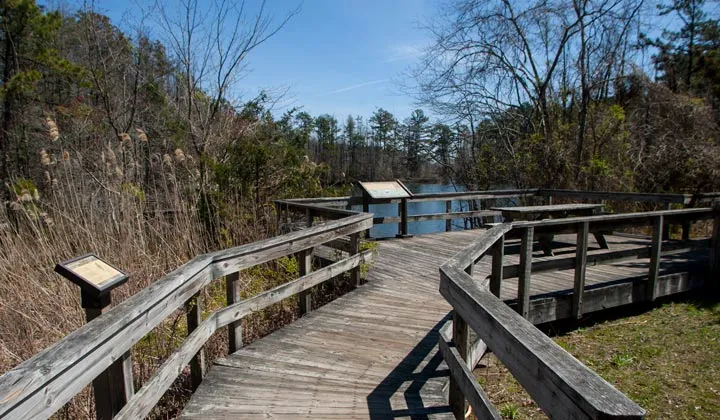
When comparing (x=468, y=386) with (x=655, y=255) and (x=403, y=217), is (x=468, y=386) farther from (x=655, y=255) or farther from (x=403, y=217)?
(x=403, y=217)

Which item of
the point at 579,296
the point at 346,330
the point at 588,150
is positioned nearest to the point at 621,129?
the point at 588,150

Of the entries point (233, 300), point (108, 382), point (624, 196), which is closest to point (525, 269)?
point (233, 300)

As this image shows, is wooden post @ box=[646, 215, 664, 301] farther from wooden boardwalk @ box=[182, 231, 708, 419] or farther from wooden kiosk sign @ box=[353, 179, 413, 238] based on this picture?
wooden kiosk sign @ box=[353, 179, 413, 238]

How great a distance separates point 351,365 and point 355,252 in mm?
2042

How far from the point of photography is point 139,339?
197cm

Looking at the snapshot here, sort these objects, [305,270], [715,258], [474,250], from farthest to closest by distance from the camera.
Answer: [715,258], [305,270], [474,250]

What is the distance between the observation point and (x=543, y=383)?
4.14 feet

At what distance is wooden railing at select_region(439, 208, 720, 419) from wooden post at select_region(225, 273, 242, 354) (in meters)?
1.57

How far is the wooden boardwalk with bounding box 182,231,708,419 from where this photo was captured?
101 inches

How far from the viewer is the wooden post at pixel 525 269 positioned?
12.5ft

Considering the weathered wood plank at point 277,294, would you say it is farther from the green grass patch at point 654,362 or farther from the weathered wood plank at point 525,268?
the weathered wood plank at point 525,268

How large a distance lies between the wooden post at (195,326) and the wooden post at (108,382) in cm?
89

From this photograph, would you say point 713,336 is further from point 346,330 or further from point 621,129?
point 621,129

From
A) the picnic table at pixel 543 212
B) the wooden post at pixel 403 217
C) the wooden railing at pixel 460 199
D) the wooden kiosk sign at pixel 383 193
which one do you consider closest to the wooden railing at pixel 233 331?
the picnic table at pixel 543 212
